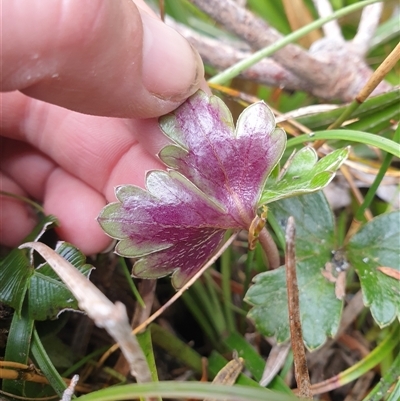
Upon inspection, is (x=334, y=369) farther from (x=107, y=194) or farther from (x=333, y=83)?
(x=333, y=83)

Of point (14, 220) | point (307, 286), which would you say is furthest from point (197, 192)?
point (14, 220)

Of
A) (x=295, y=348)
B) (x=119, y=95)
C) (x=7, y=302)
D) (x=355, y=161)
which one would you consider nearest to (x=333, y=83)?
(x=355, y=161)

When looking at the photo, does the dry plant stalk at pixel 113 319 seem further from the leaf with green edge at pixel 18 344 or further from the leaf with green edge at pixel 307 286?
the leaf with green edge at pixel 307 286

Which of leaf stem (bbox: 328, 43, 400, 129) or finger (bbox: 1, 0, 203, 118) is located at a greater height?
finger (bbox: 1, 0, 203, 118)

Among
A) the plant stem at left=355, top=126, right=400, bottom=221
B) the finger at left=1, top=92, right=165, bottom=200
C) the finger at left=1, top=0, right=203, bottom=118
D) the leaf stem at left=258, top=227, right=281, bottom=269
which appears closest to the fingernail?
the finger at left=1, top=0, right=203, bottom=118

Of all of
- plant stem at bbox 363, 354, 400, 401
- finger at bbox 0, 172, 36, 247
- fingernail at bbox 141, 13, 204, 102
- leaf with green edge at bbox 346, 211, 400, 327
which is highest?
fingernail at bbox 141, 13, 204, 102

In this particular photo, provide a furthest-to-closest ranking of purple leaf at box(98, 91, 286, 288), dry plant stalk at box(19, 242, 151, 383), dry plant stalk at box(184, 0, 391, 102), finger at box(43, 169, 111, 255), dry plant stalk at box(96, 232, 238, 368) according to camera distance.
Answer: dry plant stalk at box(184, 0, 391, 102) → finger at box(43, 169, 111, 255) → dry plant stalk at box(96, 232, 238, 368) → purple leaf at box(98, 91, 286, 288) → dry plant stalk at box(19, 242, 151, 383)

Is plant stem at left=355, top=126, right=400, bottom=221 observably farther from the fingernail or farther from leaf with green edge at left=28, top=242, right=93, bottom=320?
leaf with green edge at left=28, top=242, right=93, bottom=320
